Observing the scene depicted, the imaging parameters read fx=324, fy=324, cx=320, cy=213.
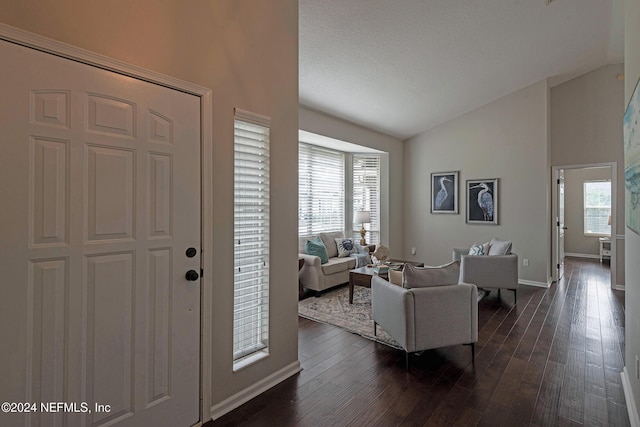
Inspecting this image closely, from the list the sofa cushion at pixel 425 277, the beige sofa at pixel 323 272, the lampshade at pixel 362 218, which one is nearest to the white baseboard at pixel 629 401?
the sofa cushion at pixel 425 277

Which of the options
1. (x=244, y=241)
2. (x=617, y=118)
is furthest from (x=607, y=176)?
(x=244, y=241)

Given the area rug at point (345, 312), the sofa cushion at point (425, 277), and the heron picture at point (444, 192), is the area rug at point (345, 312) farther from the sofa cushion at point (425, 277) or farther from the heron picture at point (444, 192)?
the heron picture at point (444, 192)

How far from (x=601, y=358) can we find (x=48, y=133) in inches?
165

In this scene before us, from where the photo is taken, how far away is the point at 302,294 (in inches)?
186

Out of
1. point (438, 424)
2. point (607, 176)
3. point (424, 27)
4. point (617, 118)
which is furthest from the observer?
point (607, 176)

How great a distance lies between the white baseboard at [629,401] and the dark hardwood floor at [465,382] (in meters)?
0.04

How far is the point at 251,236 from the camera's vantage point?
2303 millimetres

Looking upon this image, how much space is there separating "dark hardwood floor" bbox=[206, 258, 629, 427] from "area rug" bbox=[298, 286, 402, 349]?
0.14m

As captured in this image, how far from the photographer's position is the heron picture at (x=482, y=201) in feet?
19.0

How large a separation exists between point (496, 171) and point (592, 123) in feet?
5.31

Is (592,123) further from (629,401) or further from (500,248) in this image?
(629,401)

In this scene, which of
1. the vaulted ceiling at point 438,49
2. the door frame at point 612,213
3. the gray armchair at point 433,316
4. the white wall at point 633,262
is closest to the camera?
the white wall at point 633,262

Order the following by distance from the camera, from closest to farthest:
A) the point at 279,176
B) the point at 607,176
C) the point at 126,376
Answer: the point at 126,376 → the point at 279,176 → the point at 607,176

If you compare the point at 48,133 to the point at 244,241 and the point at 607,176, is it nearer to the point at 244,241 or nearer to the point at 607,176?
the point at 244,241
